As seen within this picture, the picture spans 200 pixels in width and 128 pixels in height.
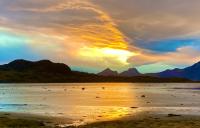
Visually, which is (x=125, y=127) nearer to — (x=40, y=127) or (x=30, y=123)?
(x=40, y=127)

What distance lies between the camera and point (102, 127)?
1313 inches

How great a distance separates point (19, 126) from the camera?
116ft

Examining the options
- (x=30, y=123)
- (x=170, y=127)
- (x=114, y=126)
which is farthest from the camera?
(x=30, y=123)

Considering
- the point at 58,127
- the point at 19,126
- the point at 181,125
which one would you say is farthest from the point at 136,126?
the point at 19,126

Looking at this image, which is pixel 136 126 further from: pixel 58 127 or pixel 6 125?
pixel 6 125

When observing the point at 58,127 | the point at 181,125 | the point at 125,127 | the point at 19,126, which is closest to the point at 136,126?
the point at 125,127

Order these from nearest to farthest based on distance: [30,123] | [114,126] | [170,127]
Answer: [170,127], [114,126], [30,123]

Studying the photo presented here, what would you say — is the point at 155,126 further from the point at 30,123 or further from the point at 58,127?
the point at 30,123

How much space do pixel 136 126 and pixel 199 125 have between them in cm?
545

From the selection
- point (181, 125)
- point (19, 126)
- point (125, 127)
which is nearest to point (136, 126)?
point (125, 127)

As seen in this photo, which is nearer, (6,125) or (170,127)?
(170,127)

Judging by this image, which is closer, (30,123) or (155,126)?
(155,126)

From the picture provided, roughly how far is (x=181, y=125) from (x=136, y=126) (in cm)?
390

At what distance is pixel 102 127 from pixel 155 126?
4578mm
